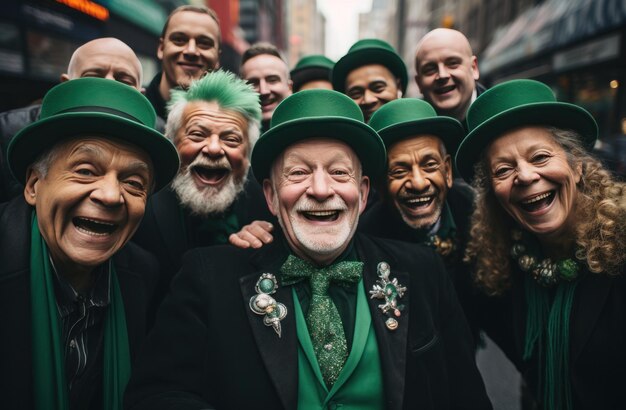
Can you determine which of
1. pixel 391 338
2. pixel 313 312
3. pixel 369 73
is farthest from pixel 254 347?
pixel 369 73

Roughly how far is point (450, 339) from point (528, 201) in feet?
2.72

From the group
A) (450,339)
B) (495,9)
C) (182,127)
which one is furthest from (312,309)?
(495,9)

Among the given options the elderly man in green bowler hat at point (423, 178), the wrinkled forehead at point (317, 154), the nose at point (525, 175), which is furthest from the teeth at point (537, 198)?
the wrinkled forehead at point (317, 154)

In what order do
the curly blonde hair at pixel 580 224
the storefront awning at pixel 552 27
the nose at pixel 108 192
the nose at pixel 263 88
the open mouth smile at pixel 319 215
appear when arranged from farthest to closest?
1. the storefront awning at pixel 552 27
2. the nose at pixel 263 88
3. the curly blonde hair at pixel 580 224
4. the open mouth smile at pixel 319 215
5. the nose at pixel 108 192

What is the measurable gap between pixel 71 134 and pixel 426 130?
1.99m

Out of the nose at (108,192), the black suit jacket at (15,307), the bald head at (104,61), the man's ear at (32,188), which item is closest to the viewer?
the black suit jacket at (15,307)

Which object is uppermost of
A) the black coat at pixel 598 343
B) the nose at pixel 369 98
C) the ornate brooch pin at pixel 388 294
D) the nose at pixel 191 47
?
the nose at pixel 191 47

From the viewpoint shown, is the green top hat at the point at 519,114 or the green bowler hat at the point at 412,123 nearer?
the green top hat at the point at 519,114

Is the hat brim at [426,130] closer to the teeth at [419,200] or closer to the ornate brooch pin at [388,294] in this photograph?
the teeth at [419,200]

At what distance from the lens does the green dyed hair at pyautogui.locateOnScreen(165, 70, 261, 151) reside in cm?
293

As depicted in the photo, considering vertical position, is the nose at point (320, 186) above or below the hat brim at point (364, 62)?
below

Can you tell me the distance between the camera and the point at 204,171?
116 inches

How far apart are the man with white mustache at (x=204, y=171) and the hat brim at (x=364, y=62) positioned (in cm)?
114

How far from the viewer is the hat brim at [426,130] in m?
2.65
